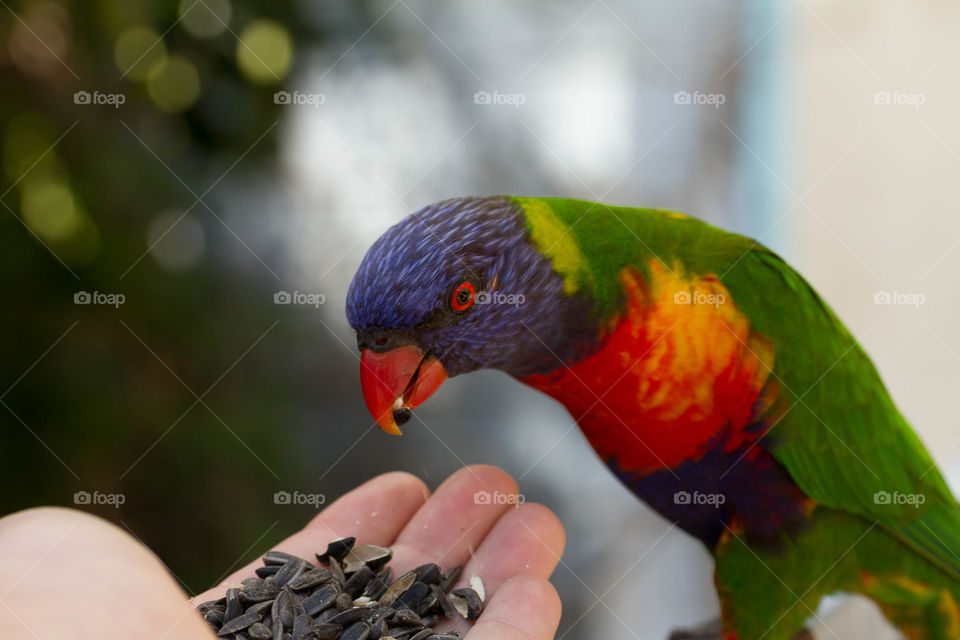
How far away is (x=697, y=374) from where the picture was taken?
3.99 ft

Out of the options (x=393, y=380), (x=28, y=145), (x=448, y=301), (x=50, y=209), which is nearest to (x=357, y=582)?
(x=393, y=380)

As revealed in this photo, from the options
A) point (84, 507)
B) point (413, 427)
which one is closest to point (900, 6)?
point (413, 427)

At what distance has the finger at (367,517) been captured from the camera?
1.36 meters

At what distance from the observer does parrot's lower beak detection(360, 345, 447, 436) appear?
3.56ft

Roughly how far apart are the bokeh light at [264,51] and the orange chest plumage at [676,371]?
121cm

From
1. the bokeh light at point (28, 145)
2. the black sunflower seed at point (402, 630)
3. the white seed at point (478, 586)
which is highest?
the bokeh light at point (28, 145)

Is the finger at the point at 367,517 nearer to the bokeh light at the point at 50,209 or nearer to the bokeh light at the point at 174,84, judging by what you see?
the bokeh light at the point at 50,209

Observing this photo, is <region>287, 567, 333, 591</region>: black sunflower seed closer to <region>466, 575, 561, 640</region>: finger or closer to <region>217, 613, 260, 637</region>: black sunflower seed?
<region>217, 613, 260, 637</region>: black sunflower seed

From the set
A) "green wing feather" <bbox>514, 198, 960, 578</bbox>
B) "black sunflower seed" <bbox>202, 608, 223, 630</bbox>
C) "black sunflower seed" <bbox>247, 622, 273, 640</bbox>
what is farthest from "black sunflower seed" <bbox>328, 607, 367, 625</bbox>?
"green wing feather" <bbox>514, 198, 960, 578</bbox>

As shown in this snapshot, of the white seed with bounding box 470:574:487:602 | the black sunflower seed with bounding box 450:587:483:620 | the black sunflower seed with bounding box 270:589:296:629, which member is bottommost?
the black sunflower seed with bounding box 270:589:296:629

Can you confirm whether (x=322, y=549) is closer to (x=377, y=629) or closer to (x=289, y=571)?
(x=289, y=571)

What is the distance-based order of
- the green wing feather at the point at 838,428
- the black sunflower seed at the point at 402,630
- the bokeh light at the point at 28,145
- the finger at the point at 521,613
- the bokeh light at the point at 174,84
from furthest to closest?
the bokeh light at the point at 174,84 → the bokeh light at the point at 28,145 → the green wing feather at the point at 838,428 → the black sunflower seed at the point at 402,630 → the finger at the point at 521,613

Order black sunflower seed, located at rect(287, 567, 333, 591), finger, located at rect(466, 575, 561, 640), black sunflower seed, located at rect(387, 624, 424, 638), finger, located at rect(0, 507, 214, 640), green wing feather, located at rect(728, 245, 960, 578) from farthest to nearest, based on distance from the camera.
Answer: green wing feather, located at rect(728, 245, 960, 578)
black sunflower seed, located at rect(287, 567, 333, 591)
black sunflower seed, located at rect(387, 624, 424, 638)
finger, located at rect(466, 575, 561, 640)
finger, located at rect(0, 507, 214, 640)

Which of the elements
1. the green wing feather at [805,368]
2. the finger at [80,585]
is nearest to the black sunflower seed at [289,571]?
the finger at [80,585]
